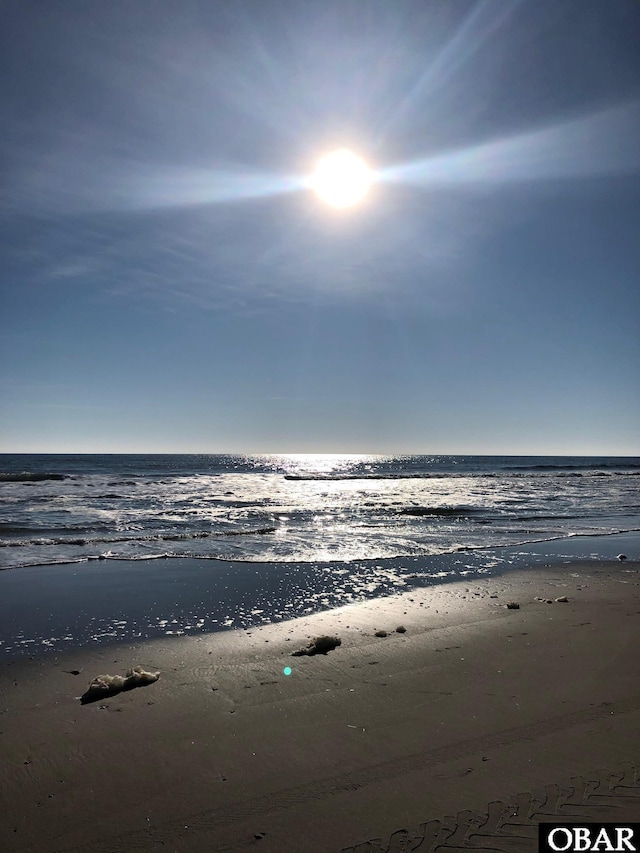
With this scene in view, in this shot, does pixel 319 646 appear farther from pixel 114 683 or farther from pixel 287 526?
pixel 287 526

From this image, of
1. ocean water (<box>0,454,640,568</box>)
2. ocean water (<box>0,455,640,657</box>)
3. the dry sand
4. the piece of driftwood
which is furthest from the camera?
ocean water (<box>0,454,640,568</box>)

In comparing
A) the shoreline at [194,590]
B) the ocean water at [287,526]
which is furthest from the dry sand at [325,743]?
the ocean water at [287,526]

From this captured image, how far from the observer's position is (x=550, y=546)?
49.8ft

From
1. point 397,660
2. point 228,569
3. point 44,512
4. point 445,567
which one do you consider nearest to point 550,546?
point 445,567

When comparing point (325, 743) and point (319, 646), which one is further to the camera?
point (319, 646)

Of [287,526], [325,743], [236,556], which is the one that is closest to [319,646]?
[325,743]

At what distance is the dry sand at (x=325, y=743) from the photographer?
3.31m

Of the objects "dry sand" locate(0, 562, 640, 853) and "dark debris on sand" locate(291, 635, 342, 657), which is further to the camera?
"dark debris on sand" locate(291, 635, 342, 657)

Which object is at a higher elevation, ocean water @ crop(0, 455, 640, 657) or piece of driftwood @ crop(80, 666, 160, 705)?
piece of driftwood @ crop(80, 666, 160, 705)

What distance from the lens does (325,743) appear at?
4.26 m

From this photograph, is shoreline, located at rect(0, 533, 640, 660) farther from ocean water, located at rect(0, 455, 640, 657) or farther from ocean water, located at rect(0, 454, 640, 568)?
ocean water, located at rect(0, 454, 640, 568)

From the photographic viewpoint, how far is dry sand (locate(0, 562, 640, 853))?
10.9ft

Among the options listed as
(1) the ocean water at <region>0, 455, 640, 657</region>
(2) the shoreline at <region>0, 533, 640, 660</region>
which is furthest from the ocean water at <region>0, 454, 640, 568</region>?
(2) the shoreline at <region>0, 533, 640, 660</region>

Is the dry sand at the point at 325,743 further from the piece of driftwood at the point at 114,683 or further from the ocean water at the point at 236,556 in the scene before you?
the ocean water at the point at 236,556
